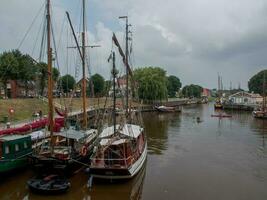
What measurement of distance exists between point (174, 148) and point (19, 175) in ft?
63.8

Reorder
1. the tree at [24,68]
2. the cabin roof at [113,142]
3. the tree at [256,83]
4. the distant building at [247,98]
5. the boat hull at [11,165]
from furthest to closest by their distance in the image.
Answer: the tree at [256,83], the distant building at [247,98], the tree at [24,68], the cabin roof at [113,142], the boat hull at [11,165]

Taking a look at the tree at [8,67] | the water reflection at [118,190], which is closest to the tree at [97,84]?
the tree at [8,67]

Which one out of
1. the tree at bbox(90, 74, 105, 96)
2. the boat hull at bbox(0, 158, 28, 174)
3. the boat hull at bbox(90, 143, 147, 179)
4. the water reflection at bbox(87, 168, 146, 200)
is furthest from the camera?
the tree at bbox(90, 74, 105, 96)

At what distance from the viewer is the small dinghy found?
19.8 meters

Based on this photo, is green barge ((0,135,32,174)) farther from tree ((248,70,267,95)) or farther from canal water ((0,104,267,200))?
tree ((248,70,267,95))

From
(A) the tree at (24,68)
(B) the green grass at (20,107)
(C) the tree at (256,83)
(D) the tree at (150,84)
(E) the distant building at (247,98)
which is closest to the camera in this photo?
(B) the green grass at (20,107)

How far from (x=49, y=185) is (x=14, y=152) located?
16.7 ft

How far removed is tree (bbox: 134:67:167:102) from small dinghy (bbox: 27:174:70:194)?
8495 centimetres

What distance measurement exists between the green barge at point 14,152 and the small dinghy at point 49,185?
107 inches

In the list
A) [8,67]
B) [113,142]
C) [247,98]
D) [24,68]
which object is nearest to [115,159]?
[113,142]

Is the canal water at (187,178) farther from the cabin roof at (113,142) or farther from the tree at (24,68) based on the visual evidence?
the tree at (24,68)

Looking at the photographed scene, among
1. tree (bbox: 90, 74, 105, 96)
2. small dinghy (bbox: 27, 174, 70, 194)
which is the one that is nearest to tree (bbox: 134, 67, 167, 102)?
tree (bbox: 90, 74, 105, 96)

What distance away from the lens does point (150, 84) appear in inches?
4227

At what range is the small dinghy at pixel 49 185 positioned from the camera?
19.8m
